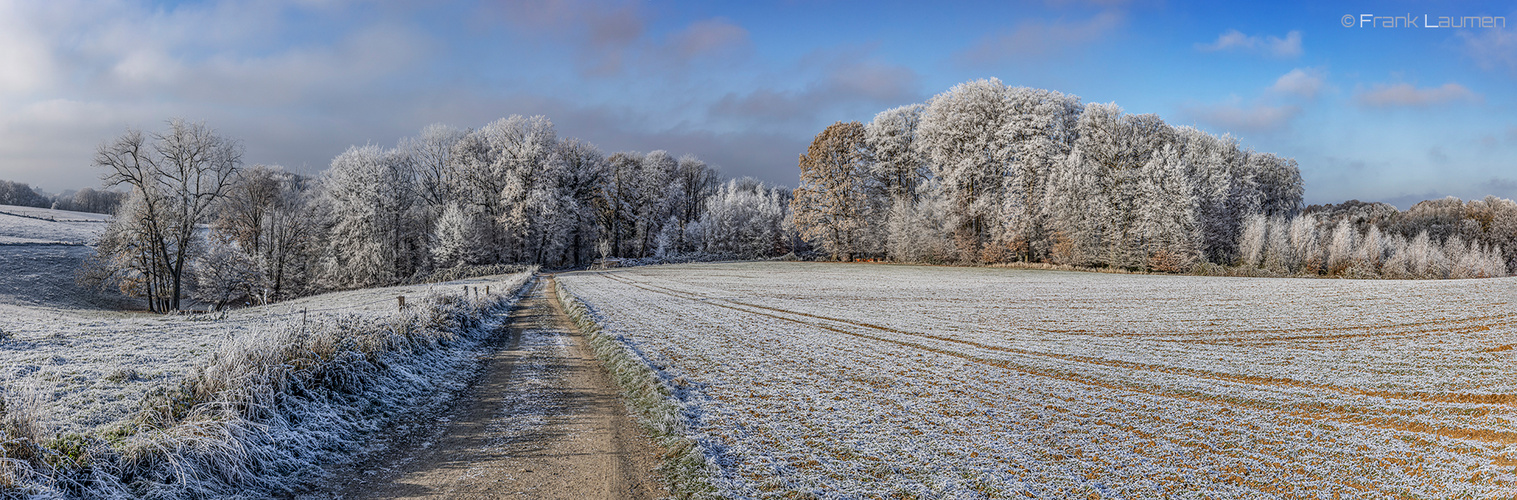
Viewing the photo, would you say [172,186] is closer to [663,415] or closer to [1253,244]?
[663,415]

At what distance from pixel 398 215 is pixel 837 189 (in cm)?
3611

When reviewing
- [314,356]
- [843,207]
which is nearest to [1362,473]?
[314,356]

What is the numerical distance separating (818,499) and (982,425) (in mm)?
3039

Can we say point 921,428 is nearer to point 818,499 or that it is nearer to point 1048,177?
point 818,499

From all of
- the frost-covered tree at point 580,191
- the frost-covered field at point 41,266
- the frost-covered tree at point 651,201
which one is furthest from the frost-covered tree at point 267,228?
the frost-covered tree at point 651,201

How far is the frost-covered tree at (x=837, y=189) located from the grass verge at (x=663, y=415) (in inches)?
1562

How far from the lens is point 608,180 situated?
5975cm

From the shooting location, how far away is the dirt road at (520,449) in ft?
17.3

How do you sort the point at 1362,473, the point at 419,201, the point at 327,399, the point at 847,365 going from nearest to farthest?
the point at 1362,473
the point at 327,399
the point at 847,365
the point at 419,201

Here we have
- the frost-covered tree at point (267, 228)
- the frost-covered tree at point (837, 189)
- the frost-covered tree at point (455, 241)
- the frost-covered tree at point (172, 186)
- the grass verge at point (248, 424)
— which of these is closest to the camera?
the grass verge at point (248, 424)

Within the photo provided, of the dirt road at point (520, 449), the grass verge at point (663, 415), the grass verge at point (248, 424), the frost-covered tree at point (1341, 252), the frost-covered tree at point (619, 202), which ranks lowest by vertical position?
the dirt road at point (520, 449)

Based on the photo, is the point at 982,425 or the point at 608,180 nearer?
the point at 982,425

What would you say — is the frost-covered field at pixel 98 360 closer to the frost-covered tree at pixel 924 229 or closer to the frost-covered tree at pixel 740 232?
the frost-covered tree at pixel 924 229

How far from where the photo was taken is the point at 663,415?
7293 millimetres
